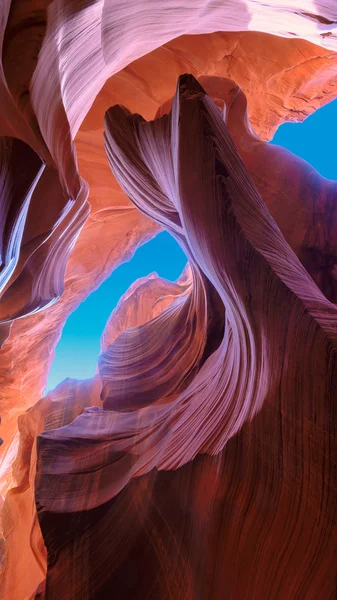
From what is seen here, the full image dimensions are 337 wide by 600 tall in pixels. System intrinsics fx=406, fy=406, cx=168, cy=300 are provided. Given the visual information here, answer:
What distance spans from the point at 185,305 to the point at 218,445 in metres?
2.78

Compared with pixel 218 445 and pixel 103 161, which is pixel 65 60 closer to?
pixel 103 161

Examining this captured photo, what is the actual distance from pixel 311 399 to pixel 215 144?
171 centimetres

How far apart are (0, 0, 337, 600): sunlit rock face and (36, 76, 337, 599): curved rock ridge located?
11 millimetres

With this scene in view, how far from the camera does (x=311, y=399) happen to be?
70.7 inches

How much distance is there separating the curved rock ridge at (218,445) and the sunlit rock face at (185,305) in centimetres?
1

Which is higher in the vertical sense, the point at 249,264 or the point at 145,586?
the point at 249,264

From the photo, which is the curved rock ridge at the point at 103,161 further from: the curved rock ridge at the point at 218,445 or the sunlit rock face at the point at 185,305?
the curved rock ridge at the point at 218,445

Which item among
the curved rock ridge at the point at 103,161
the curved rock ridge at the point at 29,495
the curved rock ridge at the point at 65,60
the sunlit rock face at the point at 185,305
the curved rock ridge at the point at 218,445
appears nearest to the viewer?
the curved rock ridge at the point at 218,445

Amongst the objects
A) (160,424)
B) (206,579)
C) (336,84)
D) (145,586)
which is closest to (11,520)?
(160,424)

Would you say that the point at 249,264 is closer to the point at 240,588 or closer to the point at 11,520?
the point at 240,588

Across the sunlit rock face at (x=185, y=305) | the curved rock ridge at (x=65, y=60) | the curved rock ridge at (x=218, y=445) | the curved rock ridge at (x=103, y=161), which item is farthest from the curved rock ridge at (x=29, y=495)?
the curved rock ridge at (x=65, y=60)

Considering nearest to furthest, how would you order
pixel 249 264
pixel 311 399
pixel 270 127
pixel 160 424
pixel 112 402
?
1. pixel 311 399
2. pixel 249 264
3. pixel 160 424
4. pixel 112 402
5. pixel 270 127

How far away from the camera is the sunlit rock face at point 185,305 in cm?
191

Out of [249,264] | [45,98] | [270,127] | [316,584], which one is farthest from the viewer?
[270,127]
